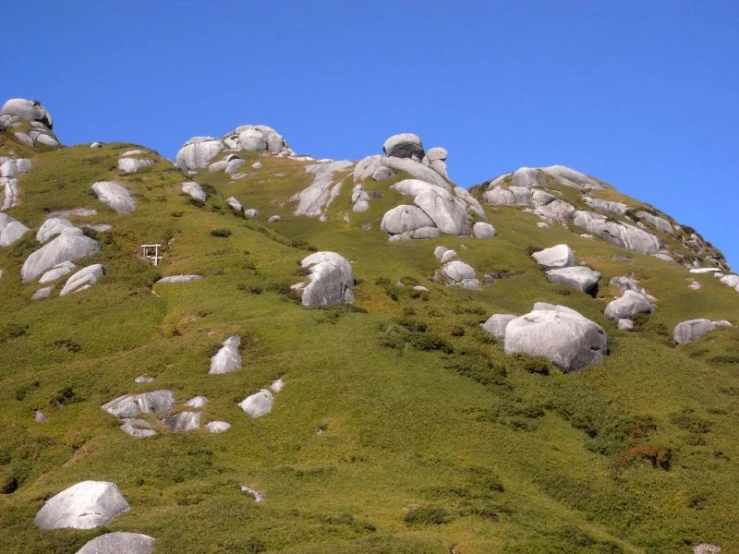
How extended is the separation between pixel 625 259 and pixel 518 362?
7014cm

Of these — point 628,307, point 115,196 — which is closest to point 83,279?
point 115,196

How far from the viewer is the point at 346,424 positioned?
4853 cm

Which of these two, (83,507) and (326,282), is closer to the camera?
(83,507)

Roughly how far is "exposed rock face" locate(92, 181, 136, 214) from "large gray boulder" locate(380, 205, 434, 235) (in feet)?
140

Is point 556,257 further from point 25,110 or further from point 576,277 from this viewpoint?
point 25,110

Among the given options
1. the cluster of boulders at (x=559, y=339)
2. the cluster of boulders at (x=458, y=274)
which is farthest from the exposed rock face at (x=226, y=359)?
the cluster of boulders at (x=458, y=274)

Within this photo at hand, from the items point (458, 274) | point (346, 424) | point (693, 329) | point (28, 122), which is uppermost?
point (28, 122)

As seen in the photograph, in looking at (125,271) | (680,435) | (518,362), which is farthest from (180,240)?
(680,435)

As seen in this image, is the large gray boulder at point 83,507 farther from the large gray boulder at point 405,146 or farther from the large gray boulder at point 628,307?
the large gray boulder at point 405,146

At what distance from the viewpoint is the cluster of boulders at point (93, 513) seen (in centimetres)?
3041

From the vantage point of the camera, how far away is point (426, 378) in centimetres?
5616

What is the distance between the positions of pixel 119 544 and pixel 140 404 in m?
20.7

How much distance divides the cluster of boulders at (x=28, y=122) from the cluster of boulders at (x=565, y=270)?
293 feet

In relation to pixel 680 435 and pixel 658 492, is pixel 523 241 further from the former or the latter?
pixel 658 492
